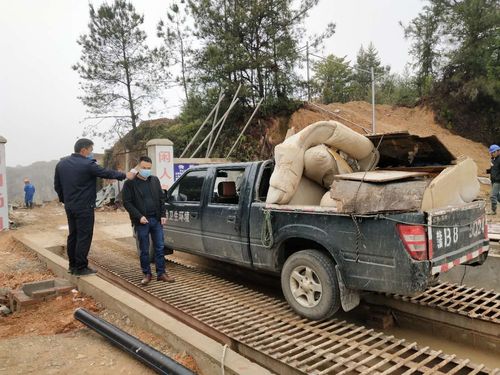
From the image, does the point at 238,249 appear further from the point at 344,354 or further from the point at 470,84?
the point at 470,84

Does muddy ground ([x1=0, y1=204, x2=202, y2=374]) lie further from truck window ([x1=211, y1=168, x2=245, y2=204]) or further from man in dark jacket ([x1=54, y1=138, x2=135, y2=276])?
truck window ([x1=211, y1=168, x2=245, y2=204])

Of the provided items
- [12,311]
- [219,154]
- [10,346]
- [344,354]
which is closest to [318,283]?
[344,354]

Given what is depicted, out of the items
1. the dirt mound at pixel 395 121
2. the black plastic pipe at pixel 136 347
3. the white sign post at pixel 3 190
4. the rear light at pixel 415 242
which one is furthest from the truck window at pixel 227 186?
the dirt mound at pixel 395 121

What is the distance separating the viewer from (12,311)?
16.1 feet

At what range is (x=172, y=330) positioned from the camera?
3.56 metres

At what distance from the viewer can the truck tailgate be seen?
3.32m

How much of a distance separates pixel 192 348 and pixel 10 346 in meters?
1.90

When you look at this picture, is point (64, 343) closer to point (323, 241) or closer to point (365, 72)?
point (323, 241)

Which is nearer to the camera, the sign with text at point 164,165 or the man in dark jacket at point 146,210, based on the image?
the man in dark jacket at point 146,210

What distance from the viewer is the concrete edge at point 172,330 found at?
9.89 ft

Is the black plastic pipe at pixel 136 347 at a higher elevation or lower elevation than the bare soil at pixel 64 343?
higher

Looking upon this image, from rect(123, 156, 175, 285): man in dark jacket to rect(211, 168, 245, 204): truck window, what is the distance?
0.77m

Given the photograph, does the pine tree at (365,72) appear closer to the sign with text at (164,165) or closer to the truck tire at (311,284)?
the sign with text at (164,165)

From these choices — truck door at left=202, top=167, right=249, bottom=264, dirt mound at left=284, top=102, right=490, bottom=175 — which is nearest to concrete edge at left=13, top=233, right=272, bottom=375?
truck door at left=202, top=167, right=249, bottom=264
